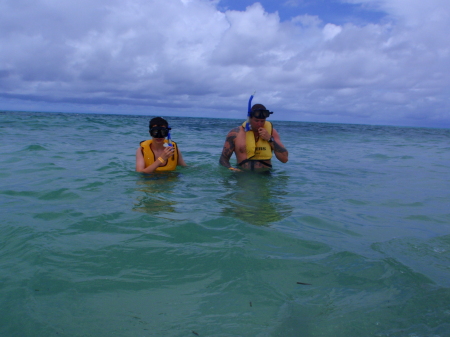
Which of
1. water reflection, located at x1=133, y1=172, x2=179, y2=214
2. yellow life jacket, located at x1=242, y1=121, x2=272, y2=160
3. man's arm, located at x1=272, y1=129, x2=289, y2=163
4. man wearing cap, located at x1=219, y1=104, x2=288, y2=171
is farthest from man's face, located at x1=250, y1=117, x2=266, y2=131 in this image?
water reflection, located at x1=133, y1=172, x2=179, y2=214

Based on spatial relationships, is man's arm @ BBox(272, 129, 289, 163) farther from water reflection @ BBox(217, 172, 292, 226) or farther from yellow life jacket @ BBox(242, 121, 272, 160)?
water reflection @ BBox(217, 172, 292, 226)

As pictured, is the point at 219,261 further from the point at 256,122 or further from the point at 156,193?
the point at 256,122

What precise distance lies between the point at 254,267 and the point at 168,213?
1.54m

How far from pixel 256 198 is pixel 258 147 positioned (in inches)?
80.6

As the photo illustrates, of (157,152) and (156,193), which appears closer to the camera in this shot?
(156,193)

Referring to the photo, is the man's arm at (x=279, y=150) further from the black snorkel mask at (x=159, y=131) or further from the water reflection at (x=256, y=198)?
the black snorkel mask at (x=159, y=131)

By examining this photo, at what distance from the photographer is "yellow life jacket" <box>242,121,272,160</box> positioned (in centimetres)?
633

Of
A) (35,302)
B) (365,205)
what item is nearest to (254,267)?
(35,302)

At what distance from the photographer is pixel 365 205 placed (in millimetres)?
4375

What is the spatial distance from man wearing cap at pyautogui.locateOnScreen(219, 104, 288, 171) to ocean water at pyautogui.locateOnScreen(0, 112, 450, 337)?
1.37 m

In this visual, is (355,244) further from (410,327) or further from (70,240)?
(70,240)

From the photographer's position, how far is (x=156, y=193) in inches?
183

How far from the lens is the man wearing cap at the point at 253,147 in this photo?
621 centimetres

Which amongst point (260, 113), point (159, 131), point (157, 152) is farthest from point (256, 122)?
point (157, 152)
